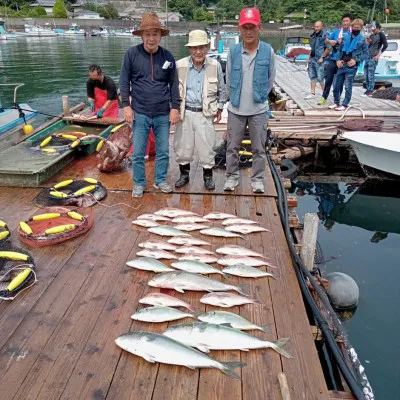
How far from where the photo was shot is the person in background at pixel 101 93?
7738 mm

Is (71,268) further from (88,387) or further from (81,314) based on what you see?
(88,387)

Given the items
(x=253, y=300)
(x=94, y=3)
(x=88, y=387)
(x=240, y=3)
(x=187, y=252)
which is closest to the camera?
(x=88, y=387)

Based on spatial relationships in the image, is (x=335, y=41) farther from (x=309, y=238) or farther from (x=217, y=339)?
(x=217, y=339)

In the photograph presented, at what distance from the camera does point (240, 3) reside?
9312 cm

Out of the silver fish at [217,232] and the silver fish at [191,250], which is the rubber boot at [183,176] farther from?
the silver fish at [191,250]

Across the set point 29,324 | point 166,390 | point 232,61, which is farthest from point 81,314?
point 232,61

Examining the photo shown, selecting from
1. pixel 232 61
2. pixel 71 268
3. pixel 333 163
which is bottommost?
pixel 333 163

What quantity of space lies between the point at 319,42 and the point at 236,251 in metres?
9.02

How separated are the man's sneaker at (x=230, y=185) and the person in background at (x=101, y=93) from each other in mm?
3831

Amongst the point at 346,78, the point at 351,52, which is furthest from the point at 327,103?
the point at 351,52

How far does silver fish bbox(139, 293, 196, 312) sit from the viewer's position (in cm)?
316

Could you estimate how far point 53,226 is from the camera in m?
4.38

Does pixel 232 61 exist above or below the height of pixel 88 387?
above

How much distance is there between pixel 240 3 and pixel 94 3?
148 feet
